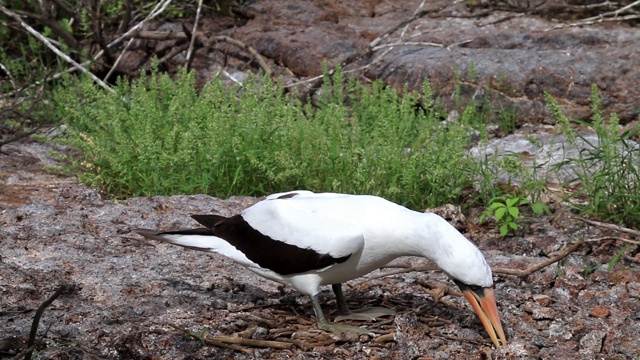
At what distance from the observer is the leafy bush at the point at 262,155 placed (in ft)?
18.3

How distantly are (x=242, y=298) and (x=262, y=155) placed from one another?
1.50 m

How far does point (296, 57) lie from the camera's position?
319 inches

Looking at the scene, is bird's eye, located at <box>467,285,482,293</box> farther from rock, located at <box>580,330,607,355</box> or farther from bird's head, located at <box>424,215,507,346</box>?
rock, located at <box>580,330,607,355</box>

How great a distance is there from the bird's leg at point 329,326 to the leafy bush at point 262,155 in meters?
1.45

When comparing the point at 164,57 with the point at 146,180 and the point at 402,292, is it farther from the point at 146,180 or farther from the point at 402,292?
the point at 402,292

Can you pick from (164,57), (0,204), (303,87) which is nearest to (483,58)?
(303,87)

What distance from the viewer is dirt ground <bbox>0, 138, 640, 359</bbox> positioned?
386 cm

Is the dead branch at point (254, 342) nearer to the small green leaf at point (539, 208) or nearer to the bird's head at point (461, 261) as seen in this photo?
the bird's head at point (461, 261)

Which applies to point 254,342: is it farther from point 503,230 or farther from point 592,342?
point 503,230

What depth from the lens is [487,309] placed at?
3.84 m

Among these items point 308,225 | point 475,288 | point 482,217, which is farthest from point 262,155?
point 475,288

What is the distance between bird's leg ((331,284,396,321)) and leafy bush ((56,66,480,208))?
125 cm

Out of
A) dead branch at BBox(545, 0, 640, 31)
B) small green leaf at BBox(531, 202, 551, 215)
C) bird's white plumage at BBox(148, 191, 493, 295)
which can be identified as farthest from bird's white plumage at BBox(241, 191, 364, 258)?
dead branch at BBox(545, 0, 640, 31)

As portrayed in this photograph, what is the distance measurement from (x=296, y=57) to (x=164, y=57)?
122 centimetres
